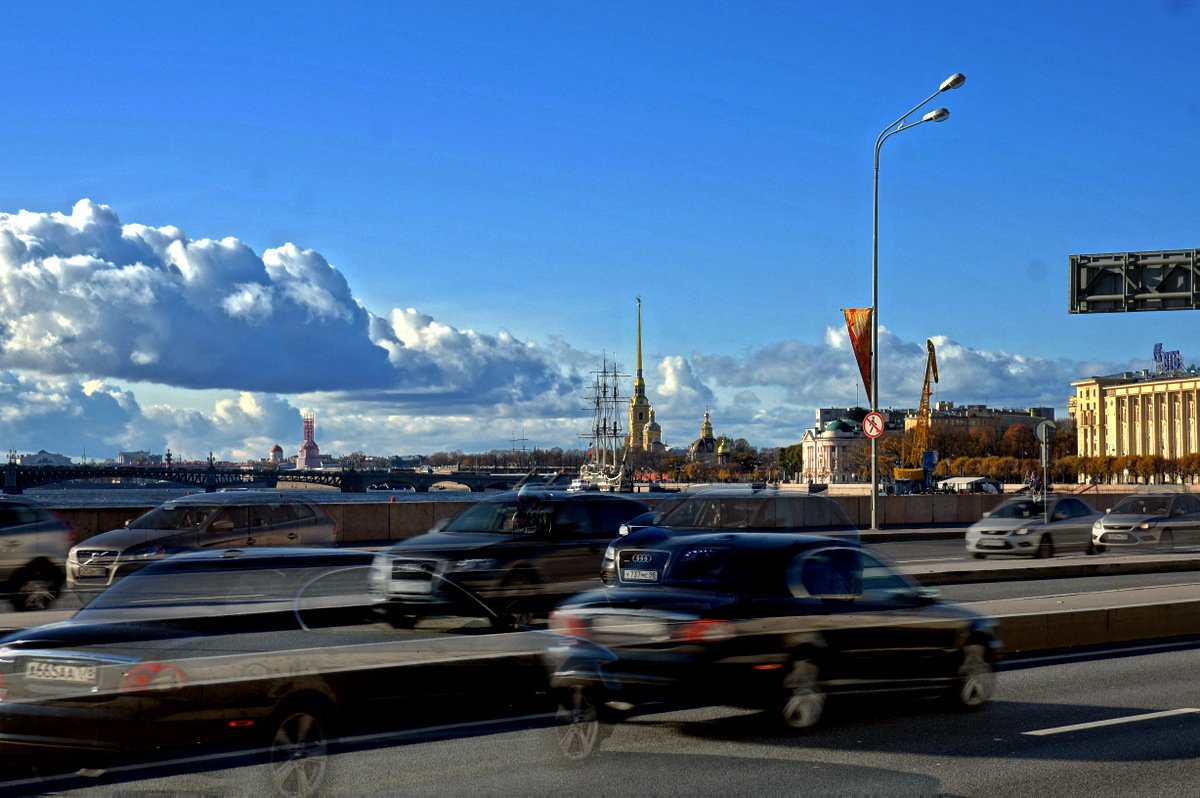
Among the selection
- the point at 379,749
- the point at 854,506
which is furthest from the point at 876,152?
the point at 379,749

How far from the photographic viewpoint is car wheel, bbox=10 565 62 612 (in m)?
16.1

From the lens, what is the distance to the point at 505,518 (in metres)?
15.5

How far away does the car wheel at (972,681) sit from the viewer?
9.14 meters

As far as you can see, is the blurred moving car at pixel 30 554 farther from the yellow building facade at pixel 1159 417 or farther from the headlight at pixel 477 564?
the yellow building facade at pixel 1159 417

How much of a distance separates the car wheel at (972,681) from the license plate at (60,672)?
619 centimetres

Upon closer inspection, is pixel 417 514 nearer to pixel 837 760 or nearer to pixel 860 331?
pixel 860 331

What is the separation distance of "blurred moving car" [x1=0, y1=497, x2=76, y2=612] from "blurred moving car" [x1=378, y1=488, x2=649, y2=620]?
204 inches

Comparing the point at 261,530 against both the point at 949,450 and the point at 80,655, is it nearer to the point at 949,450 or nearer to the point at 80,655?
the point at 80,655

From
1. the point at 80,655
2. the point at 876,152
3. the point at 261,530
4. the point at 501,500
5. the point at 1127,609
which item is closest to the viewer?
the point at 80,655

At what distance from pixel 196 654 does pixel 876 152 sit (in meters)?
29.3

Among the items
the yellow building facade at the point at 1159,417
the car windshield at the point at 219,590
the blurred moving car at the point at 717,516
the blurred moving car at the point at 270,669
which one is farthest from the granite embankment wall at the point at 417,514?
the yellow building facade at the point at 1159,417

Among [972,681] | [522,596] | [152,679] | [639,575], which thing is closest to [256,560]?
[152,679]

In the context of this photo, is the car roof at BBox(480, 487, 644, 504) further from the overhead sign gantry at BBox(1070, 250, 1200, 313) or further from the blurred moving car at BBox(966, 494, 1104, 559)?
the overhead sign gantry at BBox(1070, 250, 1200, 313)

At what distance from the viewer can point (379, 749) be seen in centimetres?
756
